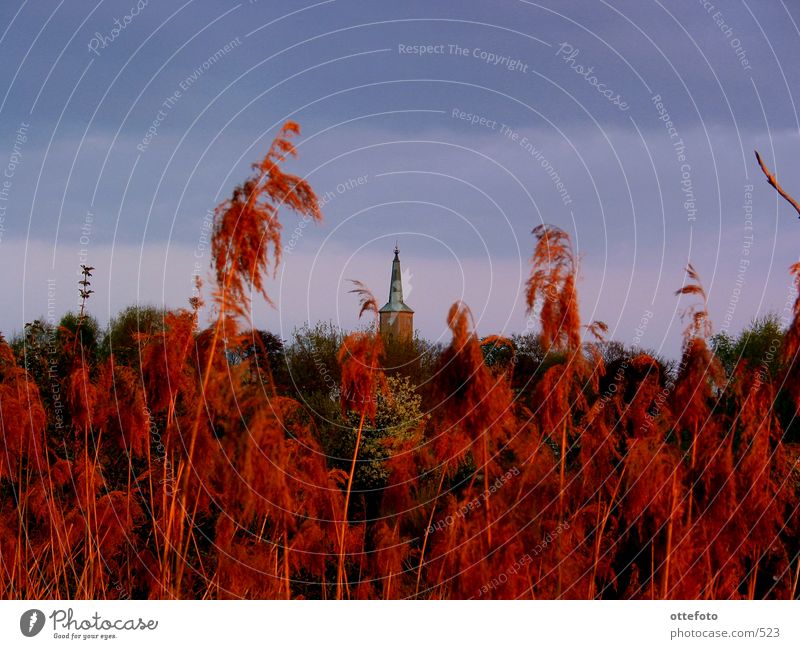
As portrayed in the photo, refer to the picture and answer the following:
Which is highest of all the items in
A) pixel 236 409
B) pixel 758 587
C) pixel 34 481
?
pixel 236 409

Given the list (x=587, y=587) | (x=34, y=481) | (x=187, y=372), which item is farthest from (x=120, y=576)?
(x=587, y=587)

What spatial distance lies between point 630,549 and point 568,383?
174 centimetres

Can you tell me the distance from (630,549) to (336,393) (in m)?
5.46

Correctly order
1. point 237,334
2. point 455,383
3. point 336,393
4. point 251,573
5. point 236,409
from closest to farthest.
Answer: point 237,334 → point 236,409 → point 455,383 → point 251,573 → point 336,393

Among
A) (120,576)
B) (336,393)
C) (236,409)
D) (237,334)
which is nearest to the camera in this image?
(237,334)

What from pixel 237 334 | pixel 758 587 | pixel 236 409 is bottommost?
pixel 758 587

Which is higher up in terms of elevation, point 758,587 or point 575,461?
point 575,461

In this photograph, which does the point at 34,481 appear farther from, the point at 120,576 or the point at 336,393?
the point at 336,393

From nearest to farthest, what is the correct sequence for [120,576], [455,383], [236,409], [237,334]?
[237,334] → [236,409] → [455,383] → [120,576]

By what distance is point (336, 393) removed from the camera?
11977mm

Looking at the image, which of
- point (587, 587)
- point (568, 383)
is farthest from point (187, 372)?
point (587, 587)
